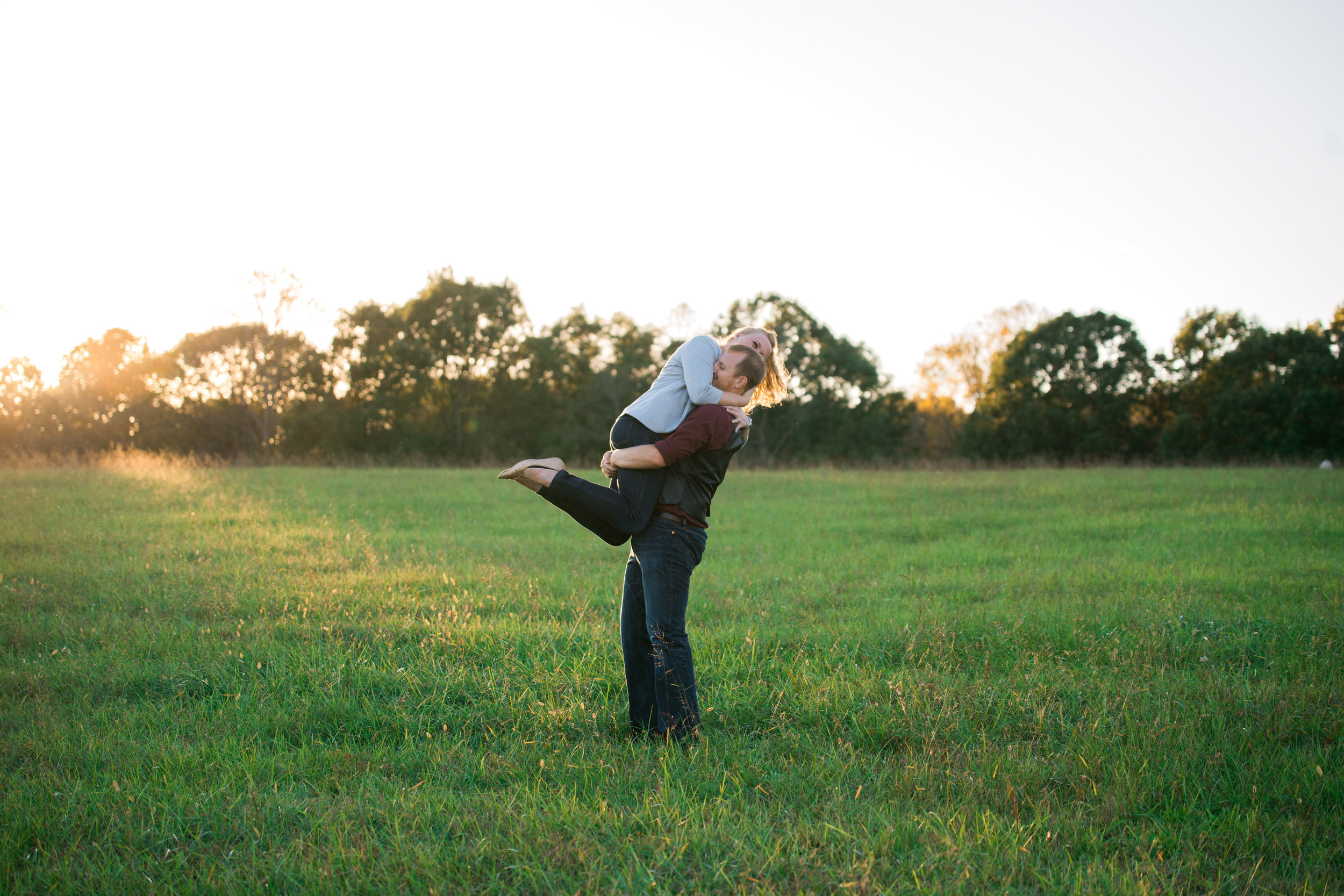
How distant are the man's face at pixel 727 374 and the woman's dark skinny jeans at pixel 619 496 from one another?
1.55ft

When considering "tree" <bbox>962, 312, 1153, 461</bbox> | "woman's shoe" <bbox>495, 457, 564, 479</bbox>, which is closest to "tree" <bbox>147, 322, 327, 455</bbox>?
"tree" <bbox>962, 312, 1153, 461</bbox>

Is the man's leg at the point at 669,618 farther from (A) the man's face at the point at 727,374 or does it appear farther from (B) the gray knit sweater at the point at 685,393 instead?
(A) the man's face at the point at 727,374

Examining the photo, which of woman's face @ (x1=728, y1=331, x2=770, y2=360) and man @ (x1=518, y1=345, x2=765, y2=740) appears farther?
woman's face @ (x1=728, y1=331, x2=770, y2=360)

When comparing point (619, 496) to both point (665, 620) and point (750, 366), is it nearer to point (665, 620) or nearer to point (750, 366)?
point (665, 620)

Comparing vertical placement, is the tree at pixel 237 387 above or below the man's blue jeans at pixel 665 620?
above

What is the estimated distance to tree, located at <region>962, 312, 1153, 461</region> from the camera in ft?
125

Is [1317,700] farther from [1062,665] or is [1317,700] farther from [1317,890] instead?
[1317,890]

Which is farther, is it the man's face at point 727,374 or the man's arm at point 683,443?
the man's face at point 727,374

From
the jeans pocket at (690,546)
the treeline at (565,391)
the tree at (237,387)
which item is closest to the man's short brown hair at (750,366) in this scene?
the jeans pocket at (690,546)

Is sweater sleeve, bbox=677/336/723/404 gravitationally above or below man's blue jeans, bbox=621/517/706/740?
above

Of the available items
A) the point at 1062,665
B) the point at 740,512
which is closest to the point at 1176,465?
the point at 740,512

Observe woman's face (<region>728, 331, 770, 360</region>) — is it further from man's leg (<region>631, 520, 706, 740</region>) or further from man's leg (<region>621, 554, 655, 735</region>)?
man's leg (<region>621, 554, 655, 735</region>)

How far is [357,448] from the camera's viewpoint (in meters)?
39.6

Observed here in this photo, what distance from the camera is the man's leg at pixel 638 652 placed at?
419 centimetres
